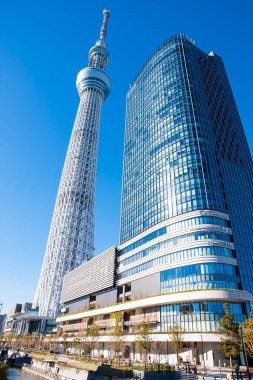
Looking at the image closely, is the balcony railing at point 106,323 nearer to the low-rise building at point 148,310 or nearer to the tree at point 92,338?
the low-rise building at point 148,310

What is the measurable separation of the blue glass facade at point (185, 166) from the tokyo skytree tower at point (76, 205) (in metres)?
57.4

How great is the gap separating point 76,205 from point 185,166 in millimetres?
96094

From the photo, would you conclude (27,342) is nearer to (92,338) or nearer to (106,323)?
(106,323)

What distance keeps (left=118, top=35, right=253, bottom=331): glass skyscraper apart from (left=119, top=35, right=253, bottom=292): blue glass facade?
286 mm

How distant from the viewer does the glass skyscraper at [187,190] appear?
62156 mm

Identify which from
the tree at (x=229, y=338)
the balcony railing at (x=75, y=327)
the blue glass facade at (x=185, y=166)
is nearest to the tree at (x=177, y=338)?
the tree at (x=229, y=338)

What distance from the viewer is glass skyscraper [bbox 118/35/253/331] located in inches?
2447

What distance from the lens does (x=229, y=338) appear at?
51.9m

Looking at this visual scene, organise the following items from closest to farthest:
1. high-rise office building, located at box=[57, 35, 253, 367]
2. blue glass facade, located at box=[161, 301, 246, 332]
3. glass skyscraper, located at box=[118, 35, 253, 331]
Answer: blue glass facade, located at box=[161, 301, 246, 332], high-rise office building, located at box=[57, 35, 253, 367], glass skyscraper, located at box=[118, 35, 253, 331]

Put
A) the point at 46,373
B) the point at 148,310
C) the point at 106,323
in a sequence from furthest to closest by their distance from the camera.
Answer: the point at 106,323, the point at 148,310, the point at 46,373

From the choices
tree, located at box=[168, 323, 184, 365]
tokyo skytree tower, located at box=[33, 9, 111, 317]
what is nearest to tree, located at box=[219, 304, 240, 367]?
tree, located at box=[168, 323, 184, 365]

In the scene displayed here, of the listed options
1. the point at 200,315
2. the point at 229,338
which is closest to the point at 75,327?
the point at 200,315

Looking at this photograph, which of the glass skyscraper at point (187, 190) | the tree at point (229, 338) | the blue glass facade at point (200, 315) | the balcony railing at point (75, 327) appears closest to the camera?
the tree at point (229, 338)

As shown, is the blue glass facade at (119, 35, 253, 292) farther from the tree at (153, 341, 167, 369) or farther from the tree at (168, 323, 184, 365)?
the tree at (153, 341, 167, 369)
